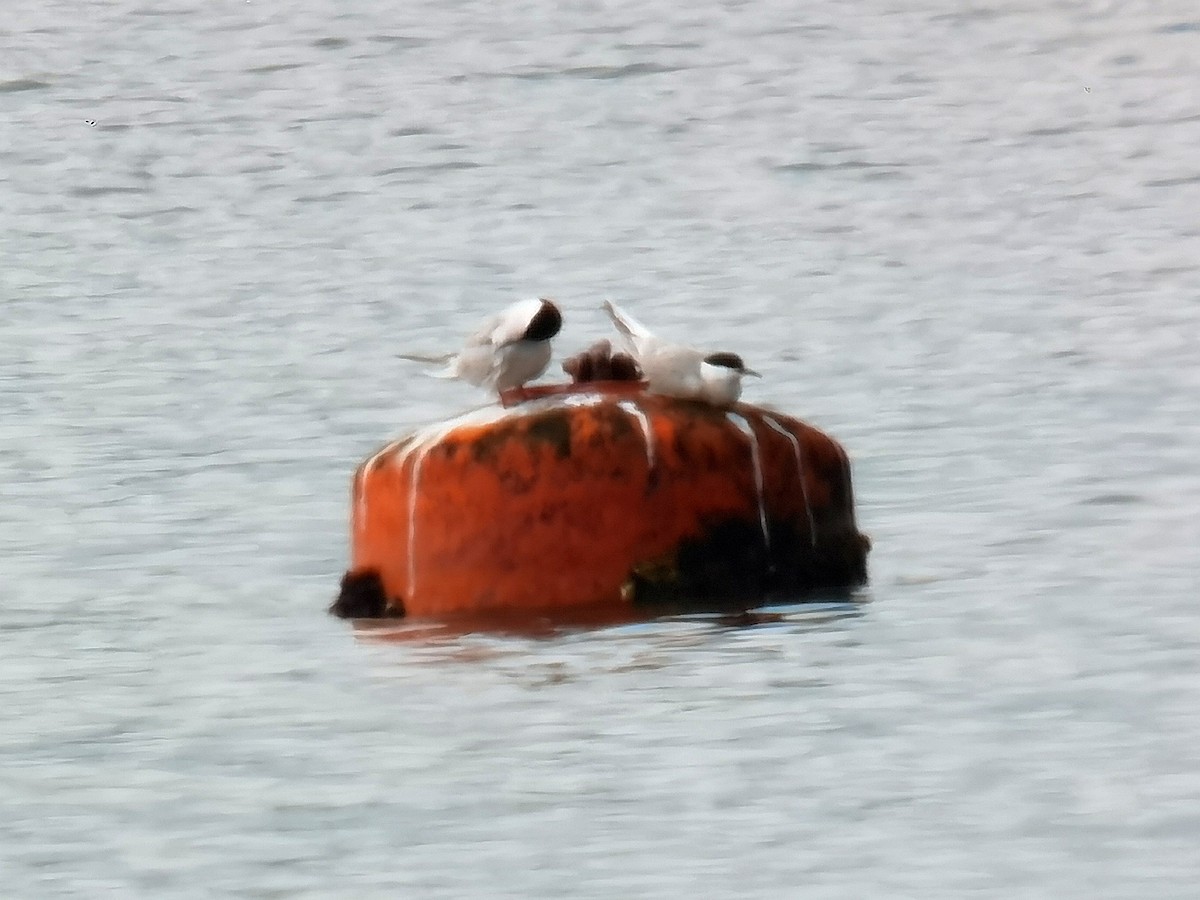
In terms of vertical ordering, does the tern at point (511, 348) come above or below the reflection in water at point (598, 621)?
above

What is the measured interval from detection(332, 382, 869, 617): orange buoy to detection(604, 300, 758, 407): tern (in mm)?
77

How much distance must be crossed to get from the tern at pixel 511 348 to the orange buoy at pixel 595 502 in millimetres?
194

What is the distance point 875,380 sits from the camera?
29.0 meters

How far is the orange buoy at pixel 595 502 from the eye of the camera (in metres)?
15.2

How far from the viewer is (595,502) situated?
15242 millimetres

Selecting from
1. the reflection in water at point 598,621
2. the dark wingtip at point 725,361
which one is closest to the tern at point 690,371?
the dark wingtip at point 725,361

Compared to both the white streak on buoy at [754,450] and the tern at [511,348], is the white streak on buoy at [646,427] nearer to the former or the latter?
the white streak on buoy at [754,450]

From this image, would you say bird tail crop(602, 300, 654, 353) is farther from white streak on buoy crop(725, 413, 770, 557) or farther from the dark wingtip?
white streak on buoy crop(725, 413, 770, 557)

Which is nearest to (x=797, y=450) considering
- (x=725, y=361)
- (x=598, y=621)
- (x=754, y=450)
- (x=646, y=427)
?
(x=754, y=450)

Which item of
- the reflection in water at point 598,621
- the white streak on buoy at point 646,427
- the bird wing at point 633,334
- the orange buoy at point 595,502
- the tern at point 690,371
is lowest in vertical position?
the reflection in water at point 598,621

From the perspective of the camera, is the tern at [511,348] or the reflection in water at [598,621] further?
the tern at [511,348]

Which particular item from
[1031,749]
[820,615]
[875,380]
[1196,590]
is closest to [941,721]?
[1031,749]

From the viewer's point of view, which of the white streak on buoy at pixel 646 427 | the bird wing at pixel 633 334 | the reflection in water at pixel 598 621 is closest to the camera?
the white streak on buoy at pixel 646 427

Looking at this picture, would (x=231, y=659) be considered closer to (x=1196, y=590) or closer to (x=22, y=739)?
(x=22, y=739)
